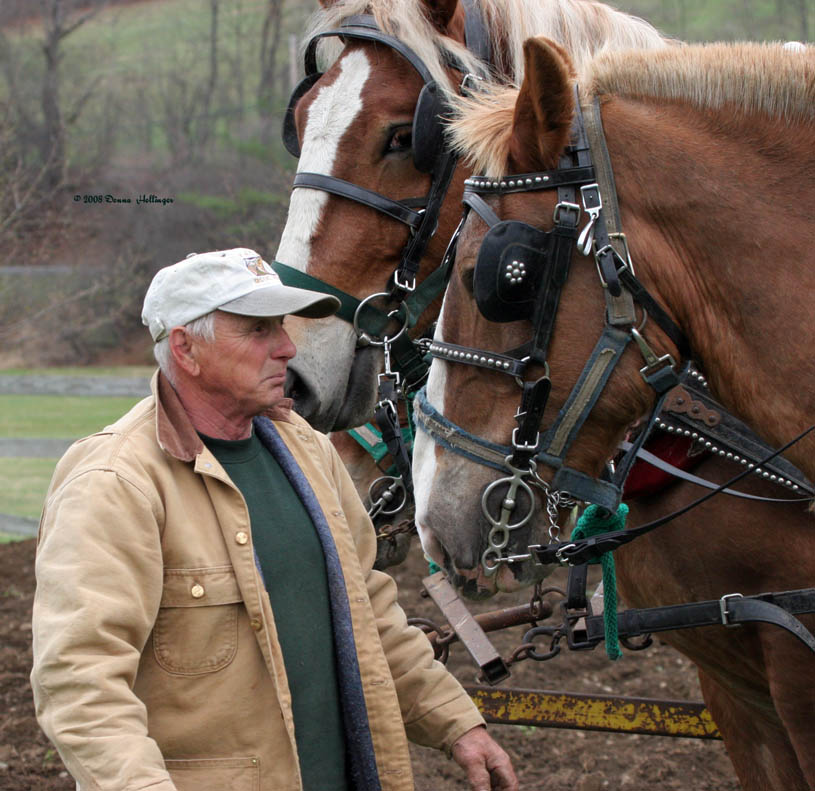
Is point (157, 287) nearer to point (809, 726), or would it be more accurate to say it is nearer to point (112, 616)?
point (112, 616)

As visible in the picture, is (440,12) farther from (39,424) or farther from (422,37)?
(39,424)

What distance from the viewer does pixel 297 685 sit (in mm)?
2035

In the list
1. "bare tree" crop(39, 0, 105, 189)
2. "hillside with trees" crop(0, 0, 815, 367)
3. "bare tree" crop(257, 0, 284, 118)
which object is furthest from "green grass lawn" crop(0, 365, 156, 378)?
"bare tree" crop(39, 0, 105, 189)

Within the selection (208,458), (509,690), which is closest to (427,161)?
(208,458)

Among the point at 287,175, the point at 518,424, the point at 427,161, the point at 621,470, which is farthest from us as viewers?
the point at 287,175

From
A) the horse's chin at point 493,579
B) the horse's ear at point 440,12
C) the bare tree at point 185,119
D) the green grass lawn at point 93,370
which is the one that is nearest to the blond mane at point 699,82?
the horse's chin at point 493,579

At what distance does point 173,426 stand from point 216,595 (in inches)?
14.0

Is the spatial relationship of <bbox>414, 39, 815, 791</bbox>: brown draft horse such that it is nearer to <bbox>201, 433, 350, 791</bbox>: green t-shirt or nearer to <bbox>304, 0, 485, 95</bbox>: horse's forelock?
<bbox>201, 433, 350, 791</bbox>: green t-shirt

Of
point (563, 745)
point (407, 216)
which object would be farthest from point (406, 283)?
point (563, 745)

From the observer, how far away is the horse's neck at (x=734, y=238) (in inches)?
77.6

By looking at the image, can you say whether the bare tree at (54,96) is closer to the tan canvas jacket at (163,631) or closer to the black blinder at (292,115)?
the black blinder at (292,115)

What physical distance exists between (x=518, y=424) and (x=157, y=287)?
0.82m

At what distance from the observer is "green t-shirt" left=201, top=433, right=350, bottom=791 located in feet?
6.67

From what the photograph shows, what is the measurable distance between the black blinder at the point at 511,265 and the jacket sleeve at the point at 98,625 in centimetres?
80
